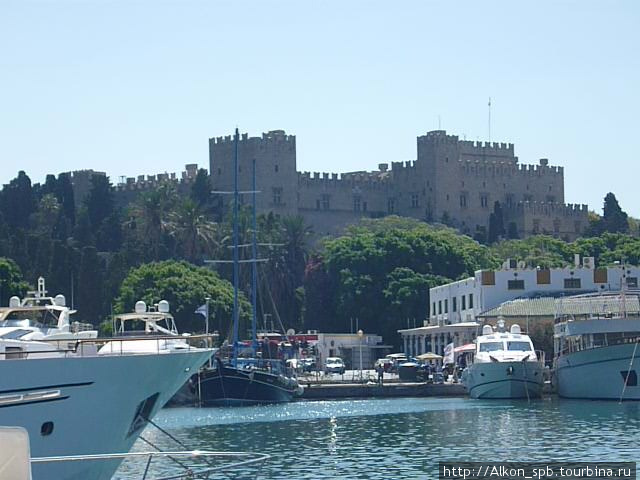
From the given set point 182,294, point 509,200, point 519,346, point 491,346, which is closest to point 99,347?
point 491,346

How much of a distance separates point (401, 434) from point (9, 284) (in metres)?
38.6

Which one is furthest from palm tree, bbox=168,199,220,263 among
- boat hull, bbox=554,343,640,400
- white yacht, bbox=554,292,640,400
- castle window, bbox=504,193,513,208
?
castle window, bbox=504,193,513,208

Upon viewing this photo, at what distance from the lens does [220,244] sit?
10462 centimetres

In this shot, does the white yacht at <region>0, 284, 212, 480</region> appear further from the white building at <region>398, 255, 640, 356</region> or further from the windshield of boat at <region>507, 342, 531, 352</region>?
the white building at <region>398, 255, 640, 356</region>

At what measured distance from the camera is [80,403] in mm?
25672

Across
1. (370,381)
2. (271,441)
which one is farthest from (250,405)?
(271,441)

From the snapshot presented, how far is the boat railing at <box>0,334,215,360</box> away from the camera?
1015 inches

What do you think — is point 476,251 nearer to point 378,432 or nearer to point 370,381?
point 370,381

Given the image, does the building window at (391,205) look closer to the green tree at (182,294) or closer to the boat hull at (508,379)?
the green tree at (182,294)

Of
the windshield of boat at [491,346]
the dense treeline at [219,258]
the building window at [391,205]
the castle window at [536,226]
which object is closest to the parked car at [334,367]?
the dense treeline at [219,258]

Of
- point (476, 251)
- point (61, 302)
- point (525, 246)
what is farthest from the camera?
point (525, 246)

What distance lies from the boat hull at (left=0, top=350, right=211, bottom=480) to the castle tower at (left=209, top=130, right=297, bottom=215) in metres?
103

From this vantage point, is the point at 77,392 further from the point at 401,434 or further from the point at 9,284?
the point at 9,284

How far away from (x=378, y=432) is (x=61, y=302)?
1561 centimetres
